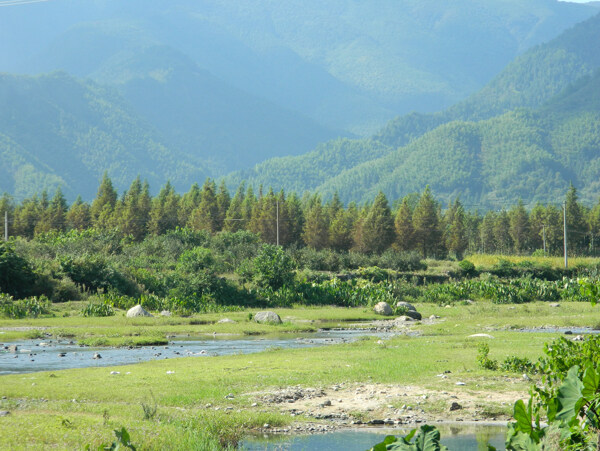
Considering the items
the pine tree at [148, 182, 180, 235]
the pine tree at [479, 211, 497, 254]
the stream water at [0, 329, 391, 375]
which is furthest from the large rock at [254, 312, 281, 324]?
the pine tree at [479, 211, 497, 254]

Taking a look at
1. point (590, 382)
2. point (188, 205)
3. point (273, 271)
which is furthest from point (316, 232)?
point (590, 382)

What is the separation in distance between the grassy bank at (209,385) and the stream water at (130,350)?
1923mm

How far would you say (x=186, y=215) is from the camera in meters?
95.6

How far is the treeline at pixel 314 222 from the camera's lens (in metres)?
83.8

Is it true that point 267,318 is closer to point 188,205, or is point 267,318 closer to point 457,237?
point 188,205

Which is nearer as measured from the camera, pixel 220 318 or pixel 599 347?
pixel 599 347

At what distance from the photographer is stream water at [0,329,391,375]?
21109mm

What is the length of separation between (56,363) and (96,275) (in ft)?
74.0

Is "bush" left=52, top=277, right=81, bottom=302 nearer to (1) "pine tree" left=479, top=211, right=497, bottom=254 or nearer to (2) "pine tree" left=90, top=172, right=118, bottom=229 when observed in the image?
(2) "pine tree" left=90, top=172, right=118, bottom=229

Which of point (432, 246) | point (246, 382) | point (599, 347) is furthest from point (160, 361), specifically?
point (432, 246)

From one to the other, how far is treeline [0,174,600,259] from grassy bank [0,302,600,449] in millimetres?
55198

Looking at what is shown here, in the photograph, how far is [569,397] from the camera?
6359mm

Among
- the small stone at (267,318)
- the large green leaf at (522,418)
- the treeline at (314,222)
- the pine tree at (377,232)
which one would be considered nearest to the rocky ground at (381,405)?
the large green leaf at (522,418)

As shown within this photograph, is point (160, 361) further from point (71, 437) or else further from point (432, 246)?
point (432, 246)
